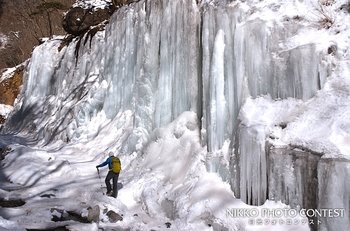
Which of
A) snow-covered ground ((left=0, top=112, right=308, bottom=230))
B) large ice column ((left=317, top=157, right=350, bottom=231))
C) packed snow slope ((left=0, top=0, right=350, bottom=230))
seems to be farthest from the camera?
snow-covered ground ((left=0, top=112, right=308, bottom=230))

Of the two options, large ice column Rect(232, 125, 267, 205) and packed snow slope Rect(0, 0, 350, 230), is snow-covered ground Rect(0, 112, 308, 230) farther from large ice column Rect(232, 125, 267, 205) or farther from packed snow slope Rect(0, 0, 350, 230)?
large ice column Rect(232, 125, 267, 205)

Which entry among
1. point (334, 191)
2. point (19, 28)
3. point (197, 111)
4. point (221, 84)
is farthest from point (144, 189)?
point (19, 28)

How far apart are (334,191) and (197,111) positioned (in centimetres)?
438

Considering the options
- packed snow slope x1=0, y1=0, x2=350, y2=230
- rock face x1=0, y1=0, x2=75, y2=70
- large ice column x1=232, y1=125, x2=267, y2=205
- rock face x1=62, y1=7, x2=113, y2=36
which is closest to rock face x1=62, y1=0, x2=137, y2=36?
rock face x1=62, y1=7, x2=113, y2=36

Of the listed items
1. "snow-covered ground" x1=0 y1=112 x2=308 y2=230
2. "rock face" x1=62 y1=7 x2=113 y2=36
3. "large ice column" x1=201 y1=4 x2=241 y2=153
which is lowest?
"snow-covered ground" x1=0 y1=112 x2=308 y2=230

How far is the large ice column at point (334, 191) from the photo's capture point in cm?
487

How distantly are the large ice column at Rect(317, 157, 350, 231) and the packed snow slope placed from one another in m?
0.23

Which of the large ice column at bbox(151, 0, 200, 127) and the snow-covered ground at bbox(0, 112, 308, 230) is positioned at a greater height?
the large ice column at bbox(151, 0, 200, 127)

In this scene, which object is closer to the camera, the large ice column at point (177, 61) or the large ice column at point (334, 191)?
the large ice column at point (334, 191)

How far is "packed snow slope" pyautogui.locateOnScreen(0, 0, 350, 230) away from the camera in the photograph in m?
6.07

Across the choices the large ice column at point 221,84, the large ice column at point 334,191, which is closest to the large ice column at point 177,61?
the large ice column at point 221,84

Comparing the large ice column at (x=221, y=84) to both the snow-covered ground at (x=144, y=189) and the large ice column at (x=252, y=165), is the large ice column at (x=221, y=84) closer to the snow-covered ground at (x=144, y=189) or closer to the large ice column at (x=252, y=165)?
the snow-covered ground at (x=144, y=189)

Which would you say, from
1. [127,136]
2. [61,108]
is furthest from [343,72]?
[61,108]

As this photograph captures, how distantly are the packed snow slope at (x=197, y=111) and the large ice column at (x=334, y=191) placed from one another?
0.76ft
